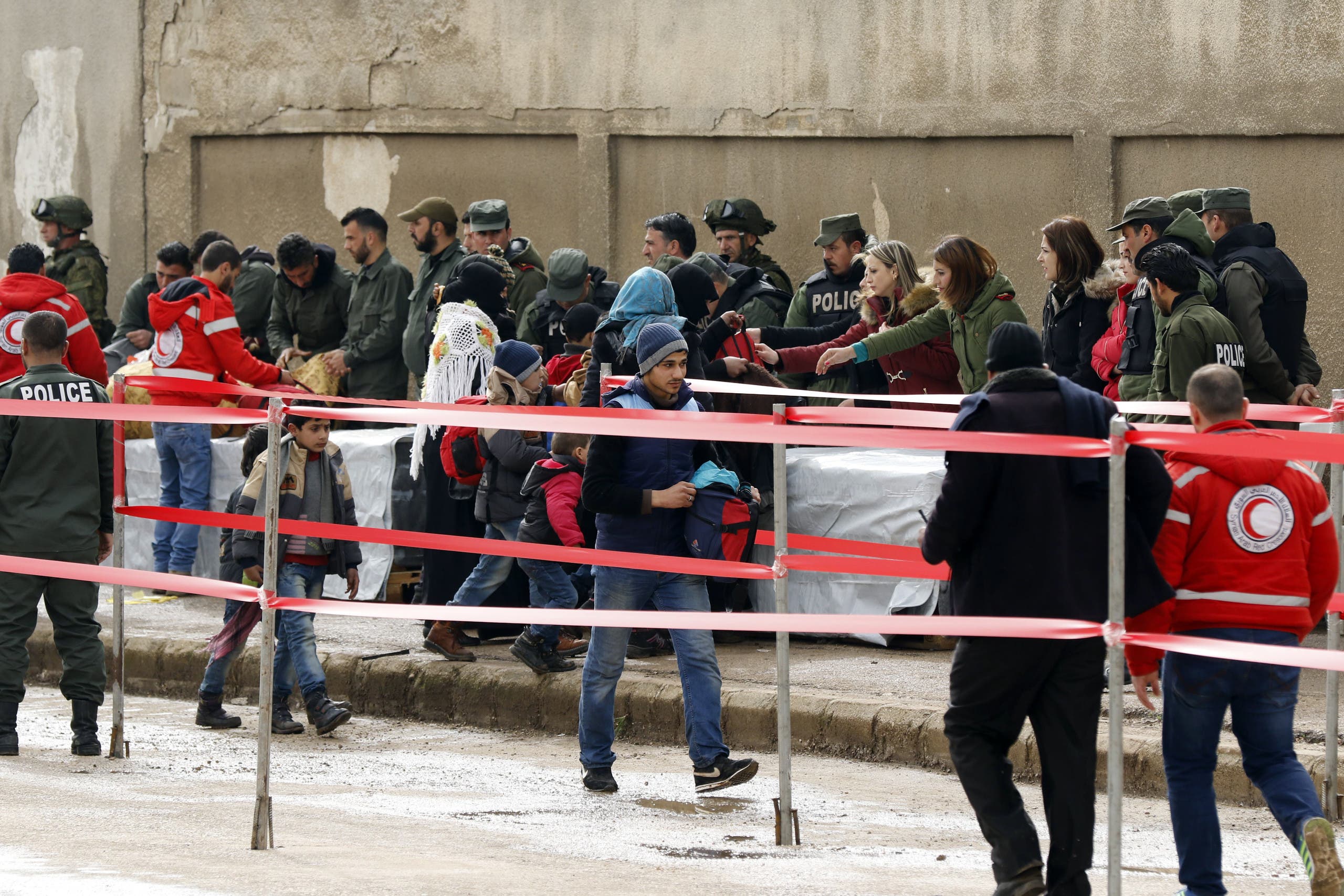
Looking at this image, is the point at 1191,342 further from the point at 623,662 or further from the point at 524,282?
the point at 524,282

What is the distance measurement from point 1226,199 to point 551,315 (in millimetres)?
3791

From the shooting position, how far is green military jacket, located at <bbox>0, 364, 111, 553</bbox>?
8.18 metres

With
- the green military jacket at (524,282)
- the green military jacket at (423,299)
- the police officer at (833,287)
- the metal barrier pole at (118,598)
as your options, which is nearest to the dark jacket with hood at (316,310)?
the green military jacket at (423,299)

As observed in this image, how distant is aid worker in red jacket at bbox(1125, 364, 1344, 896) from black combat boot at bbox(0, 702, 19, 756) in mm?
5008

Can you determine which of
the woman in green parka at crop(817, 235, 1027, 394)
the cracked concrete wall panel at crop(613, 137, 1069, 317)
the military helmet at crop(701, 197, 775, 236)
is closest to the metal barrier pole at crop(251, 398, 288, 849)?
the woman in green parka at crop(817, 235, 1027, 394)

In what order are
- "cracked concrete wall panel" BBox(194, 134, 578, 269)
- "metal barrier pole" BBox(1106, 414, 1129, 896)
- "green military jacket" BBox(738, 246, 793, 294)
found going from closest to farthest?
"metal barrier pole" BBox(1106, 414, 1129, 896) < "green military jacket" BBox(738, 246, 793, 294) < "cracked concrete wall panel" BBox(194, 134, 578, 269)

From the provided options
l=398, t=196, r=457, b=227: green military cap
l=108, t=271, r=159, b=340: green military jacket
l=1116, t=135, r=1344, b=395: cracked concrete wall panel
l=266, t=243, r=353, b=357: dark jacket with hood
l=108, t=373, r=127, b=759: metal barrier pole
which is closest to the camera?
l=108, t=373, r=127, b=759: metal barrier pole

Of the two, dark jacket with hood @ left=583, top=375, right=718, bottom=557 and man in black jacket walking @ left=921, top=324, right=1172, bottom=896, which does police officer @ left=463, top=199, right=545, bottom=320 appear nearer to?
dark jacket with hood @ left=583, top=375, right=718, bottom=557

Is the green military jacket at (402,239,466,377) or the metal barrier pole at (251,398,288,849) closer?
the metal barrier pole at (251,398,288,849)

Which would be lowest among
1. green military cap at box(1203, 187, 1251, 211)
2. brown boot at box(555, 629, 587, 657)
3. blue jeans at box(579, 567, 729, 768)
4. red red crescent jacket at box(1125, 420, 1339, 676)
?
brown boot at box(555, 629, 587, 657)

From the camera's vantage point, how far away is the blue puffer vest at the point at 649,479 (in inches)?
285

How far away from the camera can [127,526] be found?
1258 cm

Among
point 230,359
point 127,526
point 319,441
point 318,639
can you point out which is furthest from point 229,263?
point 319,441

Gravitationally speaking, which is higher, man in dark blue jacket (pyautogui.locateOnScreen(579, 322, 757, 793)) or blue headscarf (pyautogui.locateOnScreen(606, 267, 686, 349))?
blue headscarf (pyautogui.locateOnScreen(606, 267, 686, 349))
